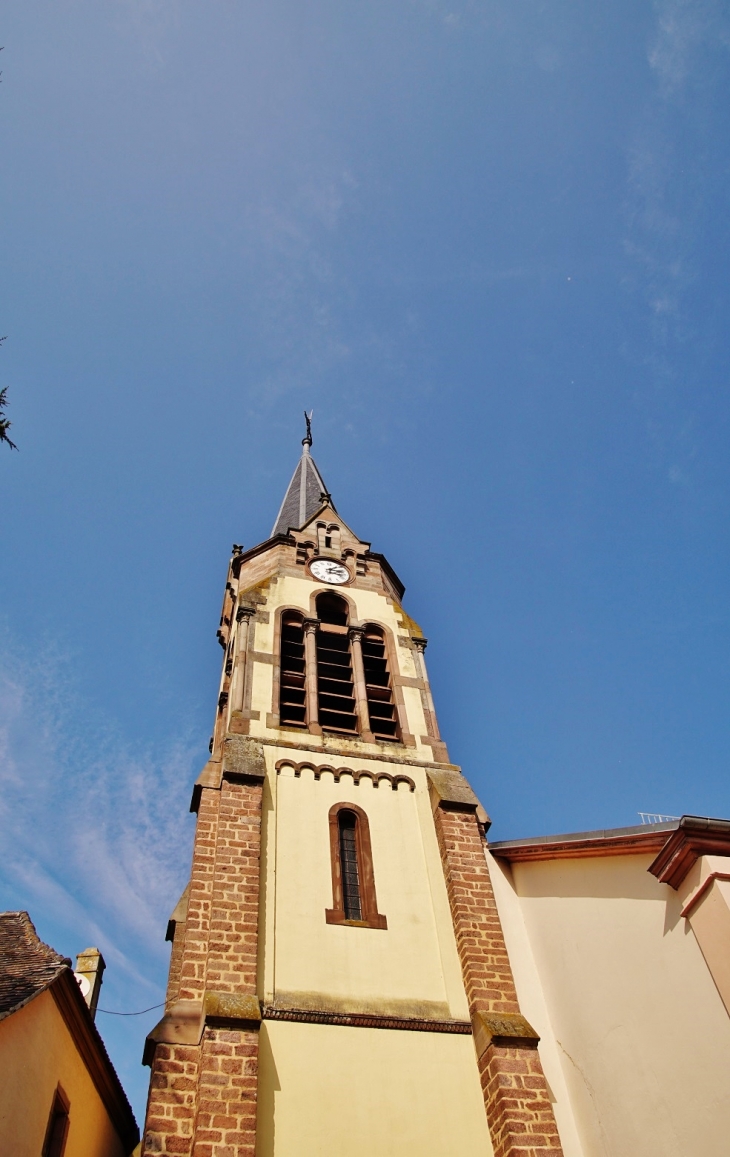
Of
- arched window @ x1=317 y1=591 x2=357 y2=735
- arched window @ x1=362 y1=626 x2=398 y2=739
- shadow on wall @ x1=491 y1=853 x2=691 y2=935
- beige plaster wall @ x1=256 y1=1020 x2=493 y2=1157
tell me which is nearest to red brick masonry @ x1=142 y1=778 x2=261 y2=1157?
beige plaster wall @ x1=256 y1=1020 x2=493 y2=1157

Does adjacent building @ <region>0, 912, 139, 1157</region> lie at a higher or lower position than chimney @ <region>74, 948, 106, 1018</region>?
lower

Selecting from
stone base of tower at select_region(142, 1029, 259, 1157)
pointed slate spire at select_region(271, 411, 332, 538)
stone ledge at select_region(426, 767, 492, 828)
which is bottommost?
stone base of tower at select_region(142, 1029, 259, 1157)

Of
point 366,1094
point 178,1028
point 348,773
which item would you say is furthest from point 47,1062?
point 348,773

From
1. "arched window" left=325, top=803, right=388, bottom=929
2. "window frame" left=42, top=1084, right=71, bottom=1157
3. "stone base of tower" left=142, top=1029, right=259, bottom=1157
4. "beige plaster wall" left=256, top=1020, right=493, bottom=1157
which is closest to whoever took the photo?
"stone base of tower" left=142, top=1029, right=259, bottom=1157

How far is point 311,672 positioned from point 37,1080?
7981 mm

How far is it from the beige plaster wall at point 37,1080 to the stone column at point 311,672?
5969 mm

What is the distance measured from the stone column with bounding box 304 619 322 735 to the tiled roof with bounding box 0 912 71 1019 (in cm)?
547

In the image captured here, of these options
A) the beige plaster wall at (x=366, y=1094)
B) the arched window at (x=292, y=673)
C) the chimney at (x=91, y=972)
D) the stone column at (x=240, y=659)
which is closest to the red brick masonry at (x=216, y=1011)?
the beige plaster wall at (x=366, y=1094)

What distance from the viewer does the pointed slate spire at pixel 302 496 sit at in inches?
994

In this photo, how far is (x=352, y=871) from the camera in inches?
500

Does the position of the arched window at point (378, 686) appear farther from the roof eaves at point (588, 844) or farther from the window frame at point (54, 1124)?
the window frame at point (54, 1124)

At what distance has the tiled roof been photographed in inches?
412

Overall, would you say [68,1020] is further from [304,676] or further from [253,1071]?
[304,676]

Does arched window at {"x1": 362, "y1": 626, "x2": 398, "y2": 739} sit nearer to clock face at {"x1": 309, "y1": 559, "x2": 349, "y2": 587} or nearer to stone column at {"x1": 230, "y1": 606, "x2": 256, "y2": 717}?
clock face at {"x1": 309, "y1": 559, "x2": 349, "y2": 587}
